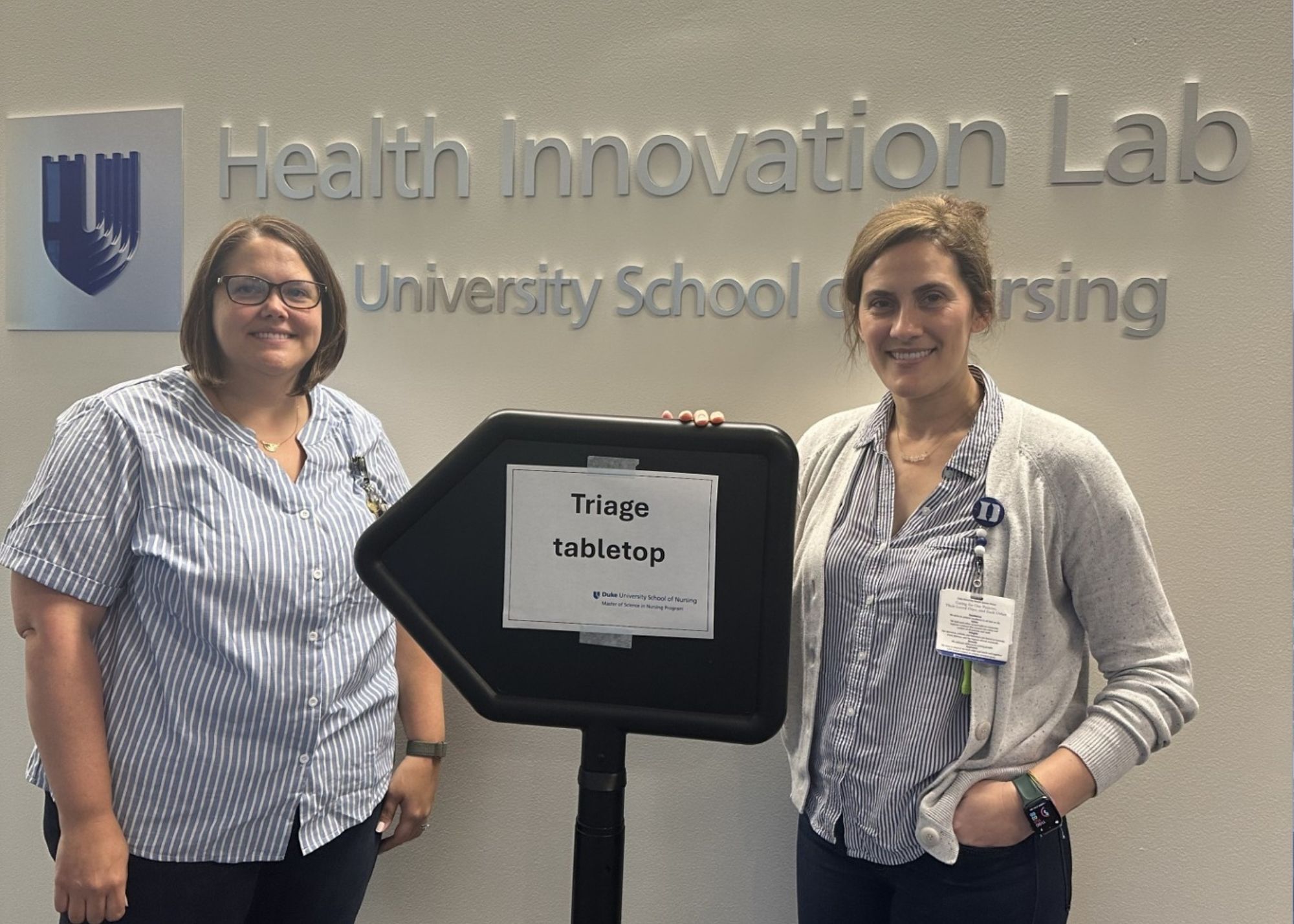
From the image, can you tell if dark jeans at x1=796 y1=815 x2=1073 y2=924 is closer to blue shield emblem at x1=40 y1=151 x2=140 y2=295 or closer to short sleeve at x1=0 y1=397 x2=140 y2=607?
short sleeve at x1=0 y1=397 x2=140 y2=607

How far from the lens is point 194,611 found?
58.5 inches

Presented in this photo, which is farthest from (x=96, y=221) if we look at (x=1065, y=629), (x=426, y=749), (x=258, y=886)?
(x=1065, y=629)

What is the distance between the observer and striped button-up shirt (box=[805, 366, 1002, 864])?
1398 mm

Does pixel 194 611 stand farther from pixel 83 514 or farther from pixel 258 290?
pixel 258 290

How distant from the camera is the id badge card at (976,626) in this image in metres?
1.34

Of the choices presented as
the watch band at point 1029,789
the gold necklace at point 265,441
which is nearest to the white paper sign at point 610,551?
the watch band at point 1029,789

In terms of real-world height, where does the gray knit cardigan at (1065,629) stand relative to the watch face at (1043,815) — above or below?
above

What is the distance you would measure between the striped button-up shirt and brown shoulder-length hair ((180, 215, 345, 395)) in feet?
3.18

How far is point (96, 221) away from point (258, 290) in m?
0.97

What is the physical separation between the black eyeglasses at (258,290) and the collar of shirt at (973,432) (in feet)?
3.23

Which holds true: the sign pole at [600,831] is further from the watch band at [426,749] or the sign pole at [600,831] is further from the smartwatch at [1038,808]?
the watch band at [426,749]

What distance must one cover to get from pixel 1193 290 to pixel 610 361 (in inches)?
43.8

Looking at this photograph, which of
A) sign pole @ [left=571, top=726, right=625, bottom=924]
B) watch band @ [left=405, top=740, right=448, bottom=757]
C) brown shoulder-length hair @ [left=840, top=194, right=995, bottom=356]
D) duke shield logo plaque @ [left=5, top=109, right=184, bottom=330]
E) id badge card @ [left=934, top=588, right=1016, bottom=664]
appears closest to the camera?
sign pole @ [left=571, top=726, right=625, bottom=924]

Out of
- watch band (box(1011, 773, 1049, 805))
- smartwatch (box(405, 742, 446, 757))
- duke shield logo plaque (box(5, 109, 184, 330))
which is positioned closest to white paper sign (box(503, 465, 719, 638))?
watch band (box(1011, 773, 1049, 805))
